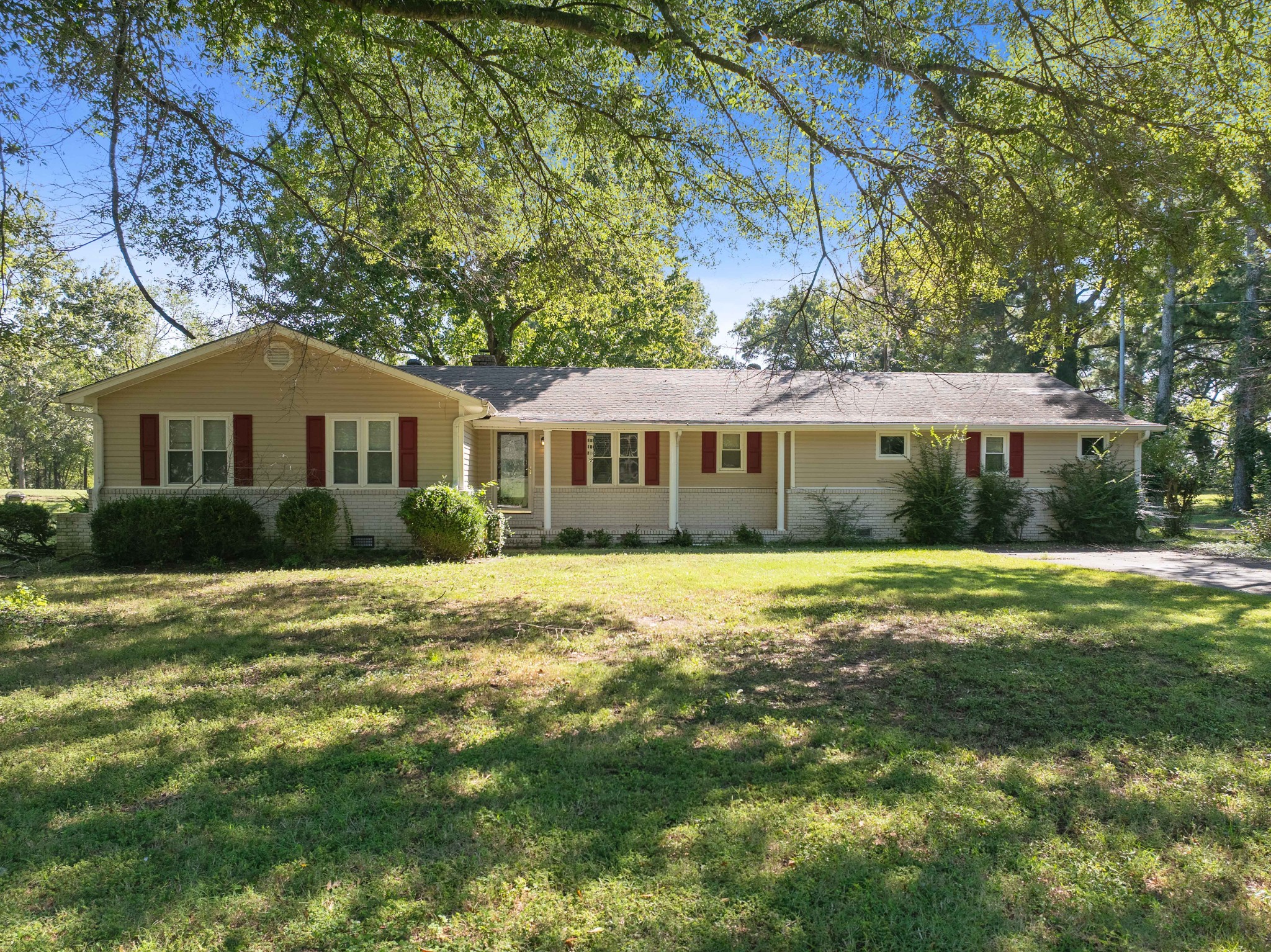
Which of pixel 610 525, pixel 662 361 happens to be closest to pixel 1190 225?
pixel 610 525

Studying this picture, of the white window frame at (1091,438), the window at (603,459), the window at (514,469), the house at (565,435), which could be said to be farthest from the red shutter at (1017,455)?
the window at (514,469)

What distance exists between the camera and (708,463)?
1659 centimetres

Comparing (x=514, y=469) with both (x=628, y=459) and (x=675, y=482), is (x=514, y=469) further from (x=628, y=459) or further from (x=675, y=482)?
(x=675, y=482)

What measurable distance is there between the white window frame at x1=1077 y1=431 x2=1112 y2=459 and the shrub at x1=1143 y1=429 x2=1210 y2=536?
6.54ft

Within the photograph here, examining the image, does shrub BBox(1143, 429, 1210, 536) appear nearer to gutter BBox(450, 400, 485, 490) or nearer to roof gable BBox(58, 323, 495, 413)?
gutter BBox(450, 400, 485, 490)

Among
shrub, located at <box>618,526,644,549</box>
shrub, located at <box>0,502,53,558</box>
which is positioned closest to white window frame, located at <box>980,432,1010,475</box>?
shrub, located at <box>618,526,644,549</box>

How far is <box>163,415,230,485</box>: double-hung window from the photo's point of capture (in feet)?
43.1

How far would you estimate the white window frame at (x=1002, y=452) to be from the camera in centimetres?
1638

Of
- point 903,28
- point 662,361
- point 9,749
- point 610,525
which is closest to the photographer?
point 9,749

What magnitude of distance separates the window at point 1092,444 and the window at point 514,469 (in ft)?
A: 41.6

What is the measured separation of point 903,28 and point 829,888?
255 inches

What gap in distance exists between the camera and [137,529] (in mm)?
11789

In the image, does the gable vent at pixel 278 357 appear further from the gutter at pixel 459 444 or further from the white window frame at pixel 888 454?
the white window frame at pixel 888 454

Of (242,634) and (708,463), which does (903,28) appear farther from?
(708,463)
